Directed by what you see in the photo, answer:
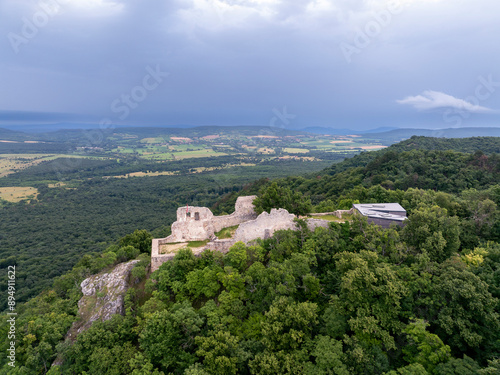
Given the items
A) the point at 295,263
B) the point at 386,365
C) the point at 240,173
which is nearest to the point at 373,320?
the point at 386,365

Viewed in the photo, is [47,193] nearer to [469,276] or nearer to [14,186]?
[14,186]

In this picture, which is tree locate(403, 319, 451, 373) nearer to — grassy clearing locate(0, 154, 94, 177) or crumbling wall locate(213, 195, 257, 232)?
crumbling wall locate(213, 195, 257, 232)

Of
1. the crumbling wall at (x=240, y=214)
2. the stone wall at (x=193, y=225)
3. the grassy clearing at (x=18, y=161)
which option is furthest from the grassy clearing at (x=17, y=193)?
the crumbling wall at (x=240, y=214)

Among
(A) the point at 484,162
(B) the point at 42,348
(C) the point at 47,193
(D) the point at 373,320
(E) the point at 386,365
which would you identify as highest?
(A) the point at 484,162

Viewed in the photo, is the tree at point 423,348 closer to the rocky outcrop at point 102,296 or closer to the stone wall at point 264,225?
the stone wall at point 264,225

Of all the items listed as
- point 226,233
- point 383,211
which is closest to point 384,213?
point 383,211

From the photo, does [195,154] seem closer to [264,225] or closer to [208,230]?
[208,230]
